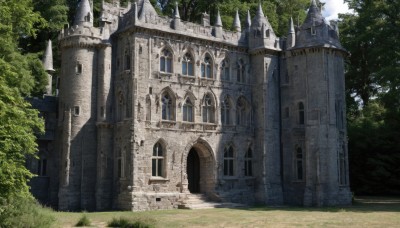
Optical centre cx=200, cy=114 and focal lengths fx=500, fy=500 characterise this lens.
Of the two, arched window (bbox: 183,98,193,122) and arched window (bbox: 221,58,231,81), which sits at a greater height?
arched window (bbox: 221,58,231,81)

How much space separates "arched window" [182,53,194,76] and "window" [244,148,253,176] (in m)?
7.69

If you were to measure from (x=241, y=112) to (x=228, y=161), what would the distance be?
406 cm

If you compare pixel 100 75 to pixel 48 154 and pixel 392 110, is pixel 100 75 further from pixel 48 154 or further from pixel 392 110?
pixel 392 110

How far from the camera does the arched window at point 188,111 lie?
35938 millimetres

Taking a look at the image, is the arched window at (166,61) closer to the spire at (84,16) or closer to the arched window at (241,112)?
the spire at (84,16)

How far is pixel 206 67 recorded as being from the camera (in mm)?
37312

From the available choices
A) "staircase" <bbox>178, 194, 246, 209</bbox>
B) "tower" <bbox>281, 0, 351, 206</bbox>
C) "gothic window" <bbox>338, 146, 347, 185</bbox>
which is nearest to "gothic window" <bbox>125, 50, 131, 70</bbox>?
"staircase" <bbox>178, 194, 246, 209</bbox>

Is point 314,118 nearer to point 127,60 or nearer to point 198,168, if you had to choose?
point 198,168

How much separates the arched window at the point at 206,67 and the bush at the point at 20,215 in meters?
20.7

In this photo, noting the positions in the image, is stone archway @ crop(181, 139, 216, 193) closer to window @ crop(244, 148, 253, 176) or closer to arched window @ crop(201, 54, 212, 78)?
window @ crop(244, 148, 253, 176)

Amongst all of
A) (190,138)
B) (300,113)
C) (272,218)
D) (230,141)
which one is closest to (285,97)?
(300,113)

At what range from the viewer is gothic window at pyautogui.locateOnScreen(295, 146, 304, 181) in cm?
3764

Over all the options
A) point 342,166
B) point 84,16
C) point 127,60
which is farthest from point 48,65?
point 342,166

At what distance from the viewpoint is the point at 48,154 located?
36125 mm
